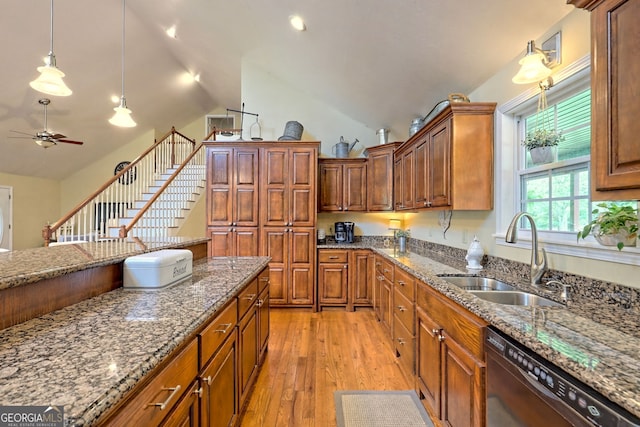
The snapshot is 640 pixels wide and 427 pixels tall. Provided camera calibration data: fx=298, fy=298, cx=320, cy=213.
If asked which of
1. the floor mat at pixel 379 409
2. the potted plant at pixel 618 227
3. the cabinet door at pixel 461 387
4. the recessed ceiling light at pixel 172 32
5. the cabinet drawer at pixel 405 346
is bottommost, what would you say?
the floor mat at pixel 379 409

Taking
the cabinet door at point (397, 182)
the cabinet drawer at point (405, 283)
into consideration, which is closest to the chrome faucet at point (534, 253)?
the cabinet drawer at point (405, 283)

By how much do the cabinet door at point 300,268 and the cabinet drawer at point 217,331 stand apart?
7.82 ft

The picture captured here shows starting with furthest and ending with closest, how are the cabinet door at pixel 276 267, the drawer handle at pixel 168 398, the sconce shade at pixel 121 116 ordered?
1. the cabinet door at pixel 276 267
2. the sconce shade at pixel 121 116
3. the drawer handle at pixel 168 398

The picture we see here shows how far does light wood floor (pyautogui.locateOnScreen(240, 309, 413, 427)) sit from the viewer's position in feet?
6.71

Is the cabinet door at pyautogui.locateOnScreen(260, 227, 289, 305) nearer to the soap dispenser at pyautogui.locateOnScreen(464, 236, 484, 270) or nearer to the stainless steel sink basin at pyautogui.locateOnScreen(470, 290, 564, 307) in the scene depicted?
the soap dispenser at pyautogui.locateOnScreen(464, 236, 484, 270)

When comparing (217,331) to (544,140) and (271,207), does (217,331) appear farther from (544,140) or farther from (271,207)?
(271,207)

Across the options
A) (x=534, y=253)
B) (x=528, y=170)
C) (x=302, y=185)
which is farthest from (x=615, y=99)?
(x=302, y=185)

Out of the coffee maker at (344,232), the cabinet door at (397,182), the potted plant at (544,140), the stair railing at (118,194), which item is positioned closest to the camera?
the potted plant at (544,140)

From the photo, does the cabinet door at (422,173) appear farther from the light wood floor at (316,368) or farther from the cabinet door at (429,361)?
the light wood floor at (316,368)

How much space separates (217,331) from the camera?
1.36m

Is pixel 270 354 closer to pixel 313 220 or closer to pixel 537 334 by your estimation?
pixel 313 220

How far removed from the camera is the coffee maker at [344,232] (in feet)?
15.2

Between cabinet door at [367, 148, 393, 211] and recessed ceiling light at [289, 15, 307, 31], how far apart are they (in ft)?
6.08

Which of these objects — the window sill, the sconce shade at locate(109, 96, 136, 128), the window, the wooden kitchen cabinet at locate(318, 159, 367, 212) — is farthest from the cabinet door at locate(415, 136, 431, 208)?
the sconce shade at locate(109, 96, 136, 128)
